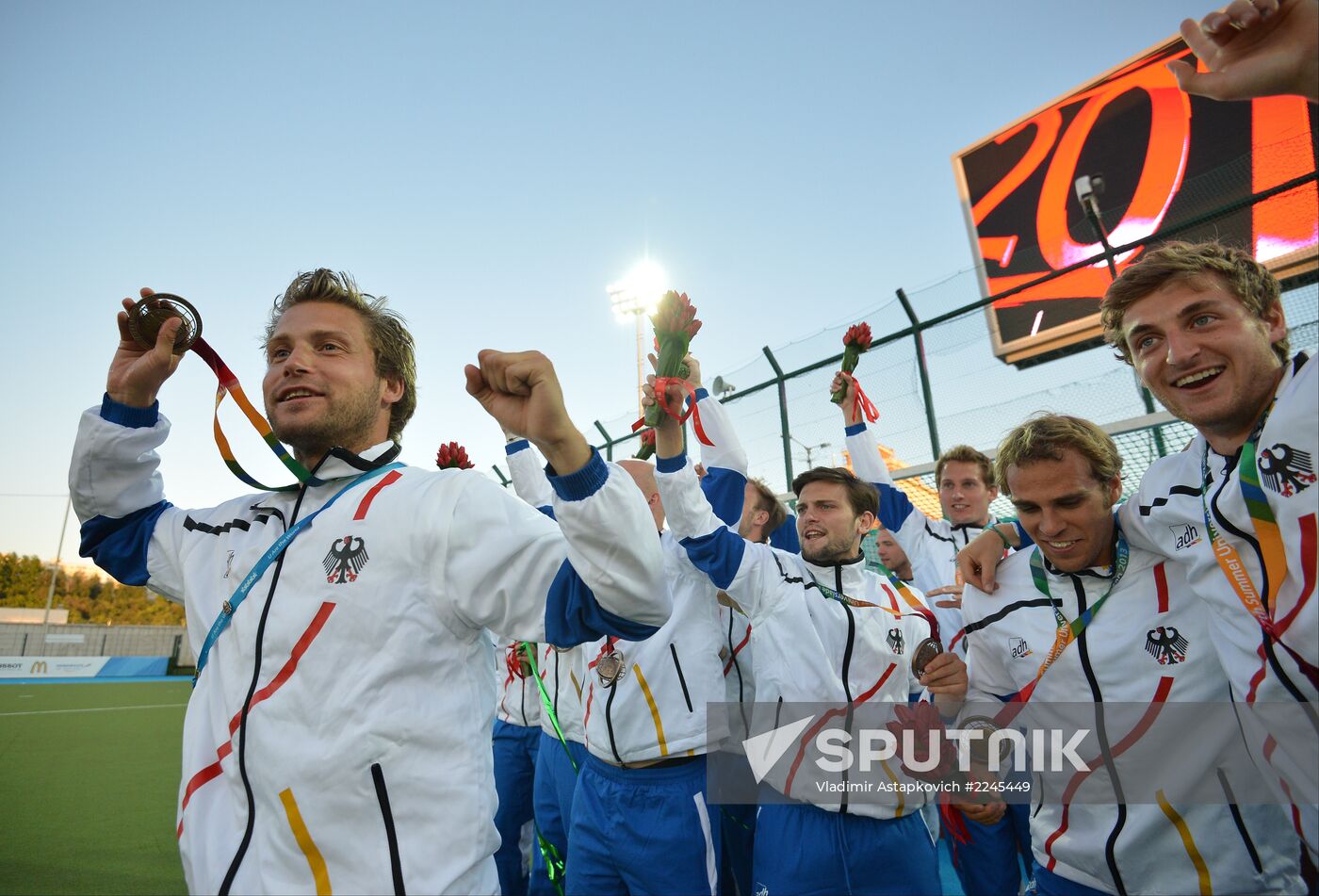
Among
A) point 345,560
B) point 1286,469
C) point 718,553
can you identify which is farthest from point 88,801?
point 1286,469

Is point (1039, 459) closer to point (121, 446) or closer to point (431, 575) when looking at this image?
point (431, 575)

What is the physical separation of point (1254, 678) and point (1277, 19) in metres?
1.42

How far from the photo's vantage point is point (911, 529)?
459 cm

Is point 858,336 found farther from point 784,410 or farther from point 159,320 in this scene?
point 159,320

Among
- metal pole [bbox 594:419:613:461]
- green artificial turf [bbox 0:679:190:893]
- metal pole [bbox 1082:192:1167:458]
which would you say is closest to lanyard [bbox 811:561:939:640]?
metal pole [bbox 1082:192:1167:458]

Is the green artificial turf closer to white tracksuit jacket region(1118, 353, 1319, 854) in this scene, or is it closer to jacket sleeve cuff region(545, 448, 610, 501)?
jacket sleeve cuff region(545, 448, 610, 501)

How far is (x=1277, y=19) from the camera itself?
52.7 inches

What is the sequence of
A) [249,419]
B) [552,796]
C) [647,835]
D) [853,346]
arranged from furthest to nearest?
[853,346] < [552,796] < [647,835] < [249,419]

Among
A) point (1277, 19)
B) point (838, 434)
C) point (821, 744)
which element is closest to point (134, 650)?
point (838, 434)

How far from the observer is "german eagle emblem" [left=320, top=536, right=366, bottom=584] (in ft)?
4.76

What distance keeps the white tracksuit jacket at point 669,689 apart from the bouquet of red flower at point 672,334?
2.70 feet

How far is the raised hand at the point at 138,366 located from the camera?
1.92 m

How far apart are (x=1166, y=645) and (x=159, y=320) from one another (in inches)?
120

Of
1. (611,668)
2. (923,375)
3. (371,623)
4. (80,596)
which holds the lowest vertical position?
(80,596)
